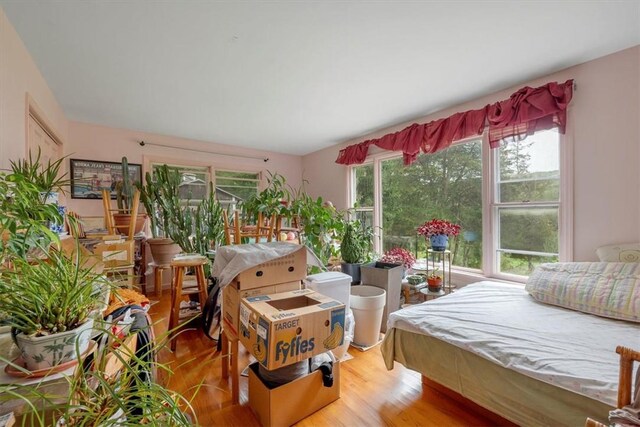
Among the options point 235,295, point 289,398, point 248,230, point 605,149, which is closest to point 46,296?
point 235,295

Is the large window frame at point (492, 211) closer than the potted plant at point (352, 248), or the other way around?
the large window frame at point (492, 211)

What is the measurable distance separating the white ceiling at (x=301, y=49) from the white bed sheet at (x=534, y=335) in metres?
1.67

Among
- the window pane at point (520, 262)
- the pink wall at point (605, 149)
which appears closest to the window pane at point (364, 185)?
the window pane at point (520, 262)

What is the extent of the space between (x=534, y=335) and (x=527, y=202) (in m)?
1.40

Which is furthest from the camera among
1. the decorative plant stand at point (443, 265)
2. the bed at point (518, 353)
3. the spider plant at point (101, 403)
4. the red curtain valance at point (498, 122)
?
the decorative plant stand at point (443, 265)

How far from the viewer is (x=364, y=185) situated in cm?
382

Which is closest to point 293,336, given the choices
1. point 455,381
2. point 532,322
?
point 455,381

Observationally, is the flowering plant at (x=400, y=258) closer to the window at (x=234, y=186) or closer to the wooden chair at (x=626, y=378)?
the wooden chair at (x=626, y=378)

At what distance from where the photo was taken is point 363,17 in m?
1.47

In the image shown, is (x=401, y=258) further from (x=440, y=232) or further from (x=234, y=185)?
(x=234, y=185)

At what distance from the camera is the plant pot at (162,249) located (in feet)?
9.23

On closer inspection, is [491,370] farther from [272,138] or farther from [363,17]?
[272,138]

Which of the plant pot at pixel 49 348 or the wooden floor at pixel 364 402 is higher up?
the plant pot at pixel 49 348

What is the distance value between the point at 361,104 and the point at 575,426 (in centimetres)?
259
